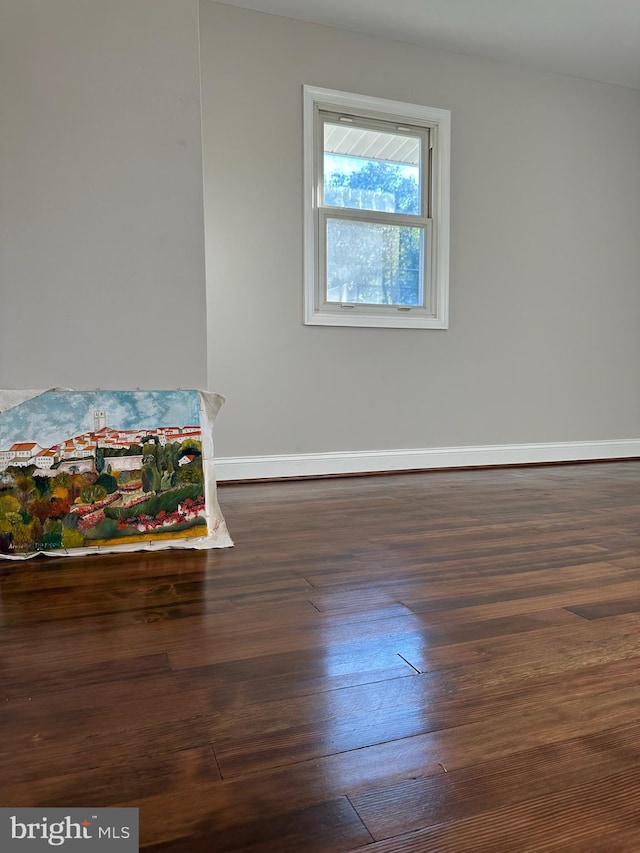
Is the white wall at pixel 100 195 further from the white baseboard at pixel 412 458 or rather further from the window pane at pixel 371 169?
the window pane at pixel 371 169

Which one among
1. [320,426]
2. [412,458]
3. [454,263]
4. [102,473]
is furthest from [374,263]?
[102,473]

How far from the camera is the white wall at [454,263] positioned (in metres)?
3.29

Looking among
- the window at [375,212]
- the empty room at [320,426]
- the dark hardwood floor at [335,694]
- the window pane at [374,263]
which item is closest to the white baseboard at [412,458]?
the empty room at [320,426]

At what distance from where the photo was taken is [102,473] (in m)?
1.88

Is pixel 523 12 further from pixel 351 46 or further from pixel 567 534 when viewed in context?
pixel 567 534

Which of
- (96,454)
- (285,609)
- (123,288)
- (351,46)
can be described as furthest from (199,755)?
(351,46)

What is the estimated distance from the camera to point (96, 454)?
6.16 ft

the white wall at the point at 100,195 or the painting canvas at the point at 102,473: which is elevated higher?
the white wall at the point at 100,195

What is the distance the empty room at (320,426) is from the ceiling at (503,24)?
0.07ft

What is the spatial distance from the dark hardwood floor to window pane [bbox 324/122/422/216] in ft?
7.93

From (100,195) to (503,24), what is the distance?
9.13ft

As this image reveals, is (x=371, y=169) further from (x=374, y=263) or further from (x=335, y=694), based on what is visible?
(x=335, y=694)

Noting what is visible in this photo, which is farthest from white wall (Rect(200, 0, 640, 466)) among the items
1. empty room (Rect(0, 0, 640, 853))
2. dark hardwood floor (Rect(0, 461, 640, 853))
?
dark hardwood floor (Rect(0, 461, 640, 853))

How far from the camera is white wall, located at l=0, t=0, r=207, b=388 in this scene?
1.90 meters
